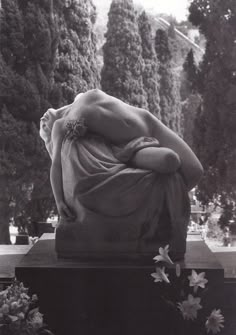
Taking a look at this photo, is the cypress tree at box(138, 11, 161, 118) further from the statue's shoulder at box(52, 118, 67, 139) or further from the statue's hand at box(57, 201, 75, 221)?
the statue's hand at box(57, 201, 75, 221)

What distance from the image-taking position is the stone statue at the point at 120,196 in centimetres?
449

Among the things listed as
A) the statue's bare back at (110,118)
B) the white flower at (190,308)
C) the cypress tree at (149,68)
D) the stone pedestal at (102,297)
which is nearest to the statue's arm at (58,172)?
the statue's bare back at (110,118)

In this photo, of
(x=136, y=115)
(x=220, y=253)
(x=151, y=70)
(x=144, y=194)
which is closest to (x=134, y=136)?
(x=136, y=115)

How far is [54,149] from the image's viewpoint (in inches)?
192

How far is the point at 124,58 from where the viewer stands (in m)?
12.5

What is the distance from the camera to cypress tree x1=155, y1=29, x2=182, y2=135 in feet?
43.5

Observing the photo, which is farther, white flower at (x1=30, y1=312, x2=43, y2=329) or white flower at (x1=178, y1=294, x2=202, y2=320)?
white flower at (x1=30, y1=312, x2=43, y2=329)

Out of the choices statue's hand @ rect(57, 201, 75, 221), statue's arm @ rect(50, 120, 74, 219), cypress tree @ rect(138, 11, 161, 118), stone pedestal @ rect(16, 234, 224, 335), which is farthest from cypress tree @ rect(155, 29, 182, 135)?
stone pedestal @ rect(16, 234, 224, 335)

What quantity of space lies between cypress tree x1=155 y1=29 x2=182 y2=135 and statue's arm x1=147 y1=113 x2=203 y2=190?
824 centimetres

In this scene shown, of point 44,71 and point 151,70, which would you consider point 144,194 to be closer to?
point 44,71

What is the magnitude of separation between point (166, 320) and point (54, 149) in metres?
1.34

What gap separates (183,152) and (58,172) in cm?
80

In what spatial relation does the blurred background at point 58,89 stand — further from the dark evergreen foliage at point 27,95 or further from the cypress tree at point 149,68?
the cypress tree at point 149,68

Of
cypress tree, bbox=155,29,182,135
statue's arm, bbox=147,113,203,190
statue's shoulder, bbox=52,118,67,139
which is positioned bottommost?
cypress tree, bbox=155,29,182,135
